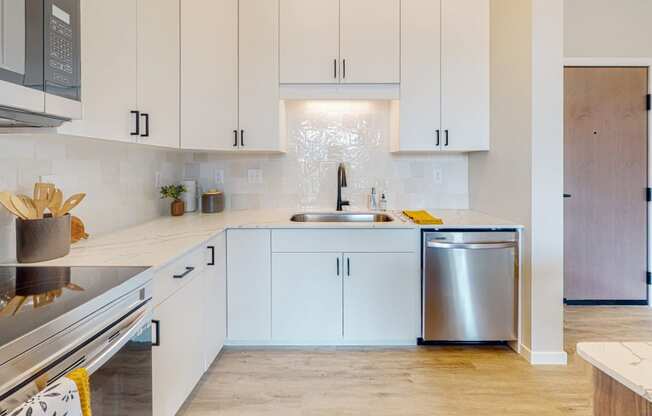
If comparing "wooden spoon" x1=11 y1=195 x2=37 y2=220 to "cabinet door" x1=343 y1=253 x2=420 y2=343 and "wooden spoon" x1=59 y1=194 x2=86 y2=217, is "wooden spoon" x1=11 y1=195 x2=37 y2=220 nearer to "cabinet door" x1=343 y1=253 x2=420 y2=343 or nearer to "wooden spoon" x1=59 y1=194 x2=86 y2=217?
"wooden spoon" x1=59 y1=194 x2=86 y2=217

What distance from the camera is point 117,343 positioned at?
1.20m

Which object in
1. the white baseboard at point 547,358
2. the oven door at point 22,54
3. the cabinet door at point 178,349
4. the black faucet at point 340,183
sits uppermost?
the oven door at point 22,54

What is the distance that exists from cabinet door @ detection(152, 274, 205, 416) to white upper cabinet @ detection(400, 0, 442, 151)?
175 centimetres

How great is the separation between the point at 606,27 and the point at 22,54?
13.5 feet

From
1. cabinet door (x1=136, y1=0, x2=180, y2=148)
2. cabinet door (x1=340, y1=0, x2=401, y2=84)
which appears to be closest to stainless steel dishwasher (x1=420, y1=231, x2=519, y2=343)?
cabinet door (x1=340, y1=0, x2=401, y2=84)

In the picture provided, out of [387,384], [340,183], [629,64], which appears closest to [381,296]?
[387,384]

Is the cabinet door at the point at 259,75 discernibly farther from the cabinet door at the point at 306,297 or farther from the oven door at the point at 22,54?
the oven door at the point at 22,54

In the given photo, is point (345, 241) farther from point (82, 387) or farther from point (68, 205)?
point (82, 387)

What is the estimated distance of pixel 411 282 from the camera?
264cm

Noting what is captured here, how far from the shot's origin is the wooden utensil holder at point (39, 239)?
→ 1.48 metres

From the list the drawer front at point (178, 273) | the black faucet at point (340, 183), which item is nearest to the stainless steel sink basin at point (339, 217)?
the black faucet at point (340, 183)

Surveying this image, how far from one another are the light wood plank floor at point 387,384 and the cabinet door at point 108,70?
4.51 ft

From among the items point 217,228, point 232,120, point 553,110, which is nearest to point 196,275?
point 217,228

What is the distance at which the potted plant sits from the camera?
2887mm
